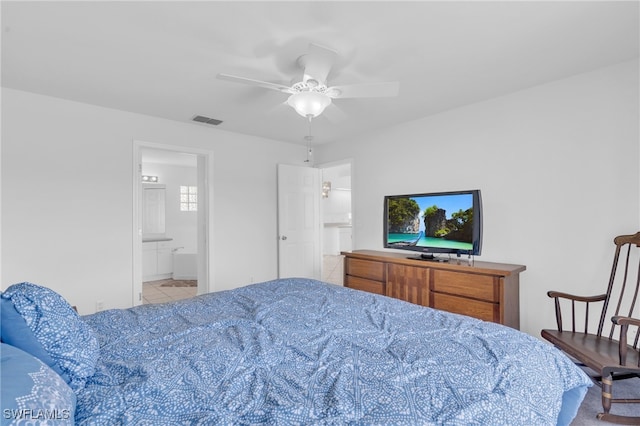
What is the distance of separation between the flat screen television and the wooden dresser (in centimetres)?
20

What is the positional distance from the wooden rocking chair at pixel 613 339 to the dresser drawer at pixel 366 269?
166cm

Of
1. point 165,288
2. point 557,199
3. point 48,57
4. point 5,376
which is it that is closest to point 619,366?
point 557,199

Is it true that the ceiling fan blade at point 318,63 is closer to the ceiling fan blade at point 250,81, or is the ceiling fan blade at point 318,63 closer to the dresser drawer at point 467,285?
the ceiling fan blade at point 250,81

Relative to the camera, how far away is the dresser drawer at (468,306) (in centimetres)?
277

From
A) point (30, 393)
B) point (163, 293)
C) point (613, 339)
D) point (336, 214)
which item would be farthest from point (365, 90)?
point (336, 214)

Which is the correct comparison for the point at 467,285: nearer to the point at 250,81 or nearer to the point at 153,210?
the point at 250,81

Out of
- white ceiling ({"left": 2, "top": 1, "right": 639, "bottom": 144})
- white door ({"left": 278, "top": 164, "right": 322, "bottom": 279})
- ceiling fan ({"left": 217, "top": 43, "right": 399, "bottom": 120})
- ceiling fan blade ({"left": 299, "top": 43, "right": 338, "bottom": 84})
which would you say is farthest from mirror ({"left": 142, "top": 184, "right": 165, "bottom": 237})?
ceiling fan blade ({"left": 299, "top": 43, "right": 338, "bottom": 84})

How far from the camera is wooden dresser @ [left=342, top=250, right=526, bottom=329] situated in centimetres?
277

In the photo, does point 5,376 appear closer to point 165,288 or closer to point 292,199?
point 292,199

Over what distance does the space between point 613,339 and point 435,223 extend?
1683 millimetres

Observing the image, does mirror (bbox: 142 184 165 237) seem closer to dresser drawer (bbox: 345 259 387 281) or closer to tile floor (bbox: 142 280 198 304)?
tile floor (bbox: 142 280 198 304)

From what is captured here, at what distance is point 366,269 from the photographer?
3.88m

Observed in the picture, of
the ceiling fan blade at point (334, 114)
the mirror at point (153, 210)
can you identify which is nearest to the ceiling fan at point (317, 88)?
the ceiling fan blade at point (334, 114)

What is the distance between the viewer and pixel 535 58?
2.44 m
